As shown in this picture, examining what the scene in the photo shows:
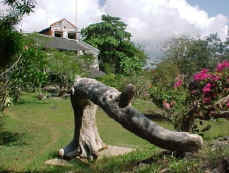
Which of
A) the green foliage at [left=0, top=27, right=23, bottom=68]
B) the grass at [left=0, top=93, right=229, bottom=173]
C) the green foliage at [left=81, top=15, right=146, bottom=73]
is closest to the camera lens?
the grass at [left=0, top=93, right=229, bottom=173]

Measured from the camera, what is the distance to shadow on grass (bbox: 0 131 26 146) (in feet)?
34.6

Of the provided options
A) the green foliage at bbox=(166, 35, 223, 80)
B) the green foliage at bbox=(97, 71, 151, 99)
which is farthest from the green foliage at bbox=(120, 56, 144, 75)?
the green foliage at bbox=(97, 71, 151, 99)

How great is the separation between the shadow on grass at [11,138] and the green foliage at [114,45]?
30.4 meters

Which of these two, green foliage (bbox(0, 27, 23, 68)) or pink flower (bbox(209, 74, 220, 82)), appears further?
green foliage (bbox(0, 27, 23, 68))

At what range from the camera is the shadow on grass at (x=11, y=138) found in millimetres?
10555

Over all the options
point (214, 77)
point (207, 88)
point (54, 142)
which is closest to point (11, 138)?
point (54, 142)

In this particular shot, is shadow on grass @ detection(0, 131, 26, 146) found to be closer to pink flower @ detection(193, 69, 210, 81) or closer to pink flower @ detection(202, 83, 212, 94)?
pink flower @ detection(193, 69, 210, 81)

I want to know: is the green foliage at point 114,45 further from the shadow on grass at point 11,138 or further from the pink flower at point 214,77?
the pink flower at point 214,77

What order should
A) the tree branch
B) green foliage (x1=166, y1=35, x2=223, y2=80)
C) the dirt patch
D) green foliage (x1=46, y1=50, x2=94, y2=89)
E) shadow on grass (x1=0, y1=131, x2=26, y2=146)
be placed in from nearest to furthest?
the tree branch → the dirt patch → shadow on grass (x1=0, y1=131, x2=26, y2=146) → green foliage (x1=46, y1=50, x2=94, y2=89) → green foliage (x1=166, y1=35, x2=223, y2=80)

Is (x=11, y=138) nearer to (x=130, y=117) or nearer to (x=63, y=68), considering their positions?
(x=130, y=117)

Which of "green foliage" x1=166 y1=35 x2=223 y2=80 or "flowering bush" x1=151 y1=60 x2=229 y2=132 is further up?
"green foliage" x1=166 y1=35 x2=223 y2=80

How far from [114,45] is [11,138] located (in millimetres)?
32564

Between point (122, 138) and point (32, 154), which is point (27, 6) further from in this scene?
point (122, 138)

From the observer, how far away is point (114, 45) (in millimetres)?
42406
